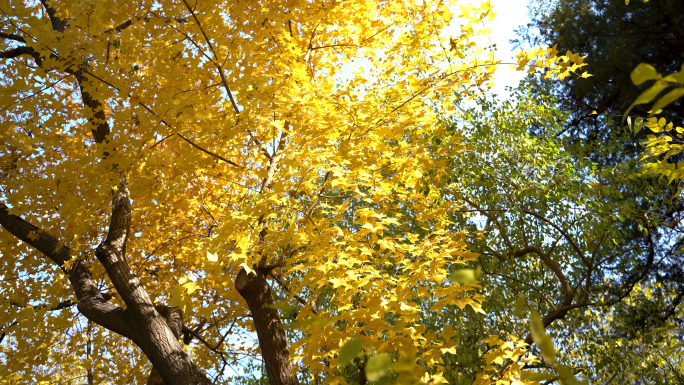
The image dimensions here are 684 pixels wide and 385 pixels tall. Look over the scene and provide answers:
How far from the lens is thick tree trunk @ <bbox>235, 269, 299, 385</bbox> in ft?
11.2

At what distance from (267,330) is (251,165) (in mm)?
1423

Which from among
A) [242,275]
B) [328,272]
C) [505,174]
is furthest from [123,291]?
[505,174]

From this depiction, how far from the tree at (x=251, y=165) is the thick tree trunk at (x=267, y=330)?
0.5 inches

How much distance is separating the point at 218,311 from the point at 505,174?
3856 mm

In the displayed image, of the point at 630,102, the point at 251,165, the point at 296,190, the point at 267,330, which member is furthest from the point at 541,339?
the point at 630,102

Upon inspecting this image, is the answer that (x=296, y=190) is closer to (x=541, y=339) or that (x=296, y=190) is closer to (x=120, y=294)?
(x=541, y=339)

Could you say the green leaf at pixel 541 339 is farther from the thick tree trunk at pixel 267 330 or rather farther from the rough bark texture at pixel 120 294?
the rough bark texture at pixel 120 294

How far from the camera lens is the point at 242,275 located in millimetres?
3568

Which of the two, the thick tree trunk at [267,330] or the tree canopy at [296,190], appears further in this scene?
the thick tree trunk at [267,330]

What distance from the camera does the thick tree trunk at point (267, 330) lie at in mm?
3422

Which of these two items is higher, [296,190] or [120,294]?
[120,294]

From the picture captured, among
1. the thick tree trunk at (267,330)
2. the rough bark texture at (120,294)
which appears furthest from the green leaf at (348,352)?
the rough bark texture at (120,294)

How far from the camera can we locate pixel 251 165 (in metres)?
4.11

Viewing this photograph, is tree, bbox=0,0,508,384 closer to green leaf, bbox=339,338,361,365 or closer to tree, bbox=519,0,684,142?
green leaf, bbox=339,338,361,365
